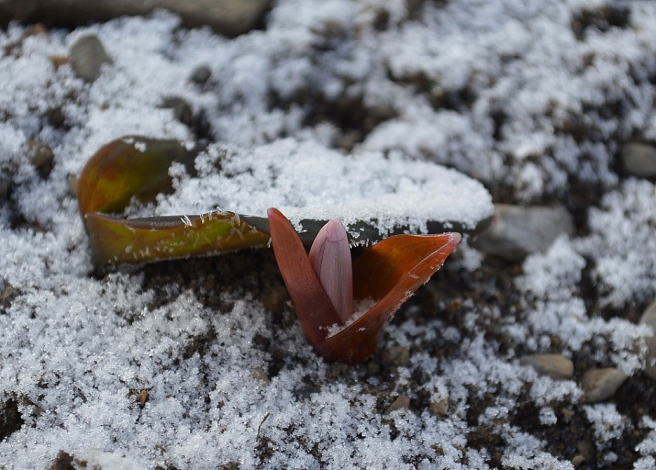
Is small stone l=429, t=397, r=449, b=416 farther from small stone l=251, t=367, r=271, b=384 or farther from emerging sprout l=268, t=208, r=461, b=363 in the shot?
small stone l=251, t=367, r=271, b=384

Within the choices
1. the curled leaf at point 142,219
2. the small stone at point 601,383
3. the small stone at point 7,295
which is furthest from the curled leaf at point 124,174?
the small stone at point 601,383

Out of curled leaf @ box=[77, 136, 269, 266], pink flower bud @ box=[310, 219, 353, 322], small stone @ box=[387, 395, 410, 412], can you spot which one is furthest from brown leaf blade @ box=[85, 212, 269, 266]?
small stone @ box=[387, 395, 410, 412]

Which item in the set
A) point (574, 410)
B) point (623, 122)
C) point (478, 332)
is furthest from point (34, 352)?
point (623, 122)

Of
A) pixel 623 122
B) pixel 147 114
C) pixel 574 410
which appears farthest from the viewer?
pixel 623 122

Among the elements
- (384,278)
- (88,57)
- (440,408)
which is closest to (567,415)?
(440,408)

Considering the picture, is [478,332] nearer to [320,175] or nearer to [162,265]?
[320,175]

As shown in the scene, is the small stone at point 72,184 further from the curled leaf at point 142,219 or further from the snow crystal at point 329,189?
the snow crystal at point 329,189

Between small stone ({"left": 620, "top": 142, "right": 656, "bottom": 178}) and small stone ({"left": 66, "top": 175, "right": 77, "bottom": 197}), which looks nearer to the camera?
small stone ({"left": 66, "top": 175, "right": 77, "bottom": 197})
